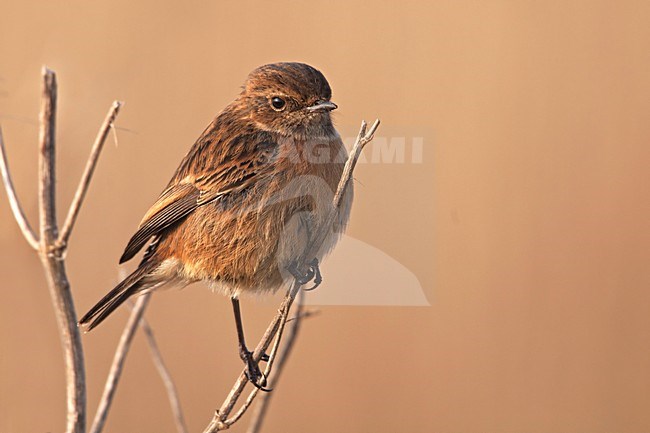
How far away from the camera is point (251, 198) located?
10.7ft

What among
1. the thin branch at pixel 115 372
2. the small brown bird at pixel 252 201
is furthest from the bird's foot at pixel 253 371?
the thin branch at pixel 115 372

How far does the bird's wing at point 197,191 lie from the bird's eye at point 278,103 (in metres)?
0.20

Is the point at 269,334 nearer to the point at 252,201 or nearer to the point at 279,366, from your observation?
the point at 279,366

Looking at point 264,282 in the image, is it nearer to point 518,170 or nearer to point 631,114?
point 518,170

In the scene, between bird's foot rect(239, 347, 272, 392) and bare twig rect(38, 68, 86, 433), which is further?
bird's foot rect(239, 347, 272, 392)

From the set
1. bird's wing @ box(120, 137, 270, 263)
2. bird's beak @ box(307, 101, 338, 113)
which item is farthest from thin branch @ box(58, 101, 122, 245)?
bird's beak @ box(307, 101, 338, 113)

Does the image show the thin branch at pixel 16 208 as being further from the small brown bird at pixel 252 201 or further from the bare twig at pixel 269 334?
the bare twig at pixel 269 334

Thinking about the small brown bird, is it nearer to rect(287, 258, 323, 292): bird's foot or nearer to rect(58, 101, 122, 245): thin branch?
rect(287, 258, 323, 292): bird's foot

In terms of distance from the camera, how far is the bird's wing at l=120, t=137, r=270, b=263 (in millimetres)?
3293

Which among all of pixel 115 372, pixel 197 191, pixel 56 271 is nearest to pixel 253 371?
pixel 115 372

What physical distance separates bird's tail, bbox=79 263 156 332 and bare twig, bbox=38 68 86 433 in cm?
60

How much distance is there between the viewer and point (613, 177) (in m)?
6.07

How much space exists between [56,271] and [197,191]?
3.23 ft

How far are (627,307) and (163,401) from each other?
3.07 meters
